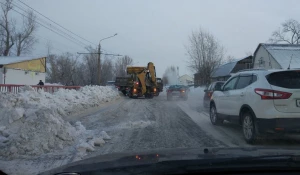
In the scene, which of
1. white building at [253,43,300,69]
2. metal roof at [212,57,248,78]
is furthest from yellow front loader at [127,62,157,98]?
metal roof at [212,57,248,78]

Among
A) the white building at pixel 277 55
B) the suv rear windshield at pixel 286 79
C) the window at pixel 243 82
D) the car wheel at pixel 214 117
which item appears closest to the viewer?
the suv rear windshield at pixel 286 79

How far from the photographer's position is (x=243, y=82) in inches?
320

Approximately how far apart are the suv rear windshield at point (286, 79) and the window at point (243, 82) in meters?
0.84

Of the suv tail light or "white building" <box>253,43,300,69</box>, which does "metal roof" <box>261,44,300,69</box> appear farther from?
the suv tail light

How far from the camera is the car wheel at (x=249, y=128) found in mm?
7227

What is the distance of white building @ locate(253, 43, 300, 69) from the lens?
38.4m

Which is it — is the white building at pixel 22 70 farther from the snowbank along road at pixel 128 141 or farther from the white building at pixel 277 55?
the snowbank along road at pixel 128 141

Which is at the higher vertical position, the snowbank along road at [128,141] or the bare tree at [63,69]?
the bare tree at [63,69]

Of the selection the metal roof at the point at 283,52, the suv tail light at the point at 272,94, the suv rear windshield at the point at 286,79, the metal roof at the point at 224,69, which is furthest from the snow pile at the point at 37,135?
the metal roof at the point at 224,69

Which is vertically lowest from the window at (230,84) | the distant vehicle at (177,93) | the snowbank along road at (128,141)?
the snowbank along road at (128,141)

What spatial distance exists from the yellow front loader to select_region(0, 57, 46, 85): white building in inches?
669

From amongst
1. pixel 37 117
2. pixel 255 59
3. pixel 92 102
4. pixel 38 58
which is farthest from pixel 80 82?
pixel 37 117

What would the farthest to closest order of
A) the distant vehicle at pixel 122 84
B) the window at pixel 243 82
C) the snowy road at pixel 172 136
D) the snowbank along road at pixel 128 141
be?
the distant vehicle at pixel 122 84
the window at pixel 243 82
the snowy road at pixel 172 136
the snowbank along road at pixel 128 141

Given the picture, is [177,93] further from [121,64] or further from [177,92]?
[121,64]
